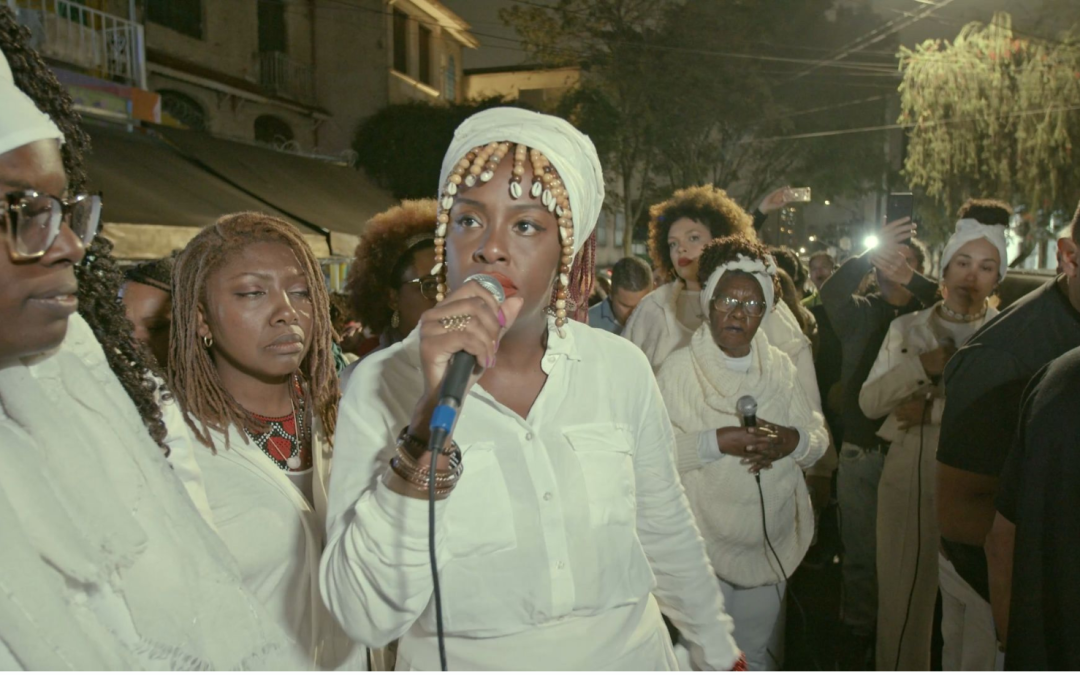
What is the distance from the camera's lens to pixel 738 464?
3.43 metres

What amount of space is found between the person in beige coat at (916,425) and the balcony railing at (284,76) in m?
16.4

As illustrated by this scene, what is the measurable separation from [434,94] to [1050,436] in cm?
2490

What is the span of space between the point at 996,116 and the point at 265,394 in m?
18.4

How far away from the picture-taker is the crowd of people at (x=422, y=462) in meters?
1.20

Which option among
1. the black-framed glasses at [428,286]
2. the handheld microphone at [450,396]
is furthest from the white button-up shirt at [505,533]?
the black-framed glasses at [428,286]

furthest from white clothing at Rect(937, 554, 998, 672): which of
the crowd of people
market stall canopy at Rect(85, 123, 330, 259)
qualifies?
market stall canopy at Rect(85, 123, 330, 259)

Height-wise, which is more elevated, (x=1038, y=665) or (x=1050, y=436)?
(x=1050, y=436)

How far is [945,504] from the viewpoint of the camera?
2.86 metres

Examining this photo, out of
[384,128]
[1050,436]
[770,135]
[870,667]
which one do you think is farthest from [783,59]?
[1050,436]

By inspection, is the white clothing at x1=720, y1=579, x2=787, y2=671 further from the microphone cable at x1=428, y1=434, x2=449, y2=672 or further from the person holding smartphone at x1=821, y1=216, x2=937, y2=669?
the microphone cable at x1=428, y1=434, x2=449, y2=672

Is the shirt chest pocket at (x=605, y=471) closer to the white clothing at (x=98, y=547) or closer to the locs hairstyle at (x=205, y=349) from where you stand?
the white clothing at (x=98, y=547)

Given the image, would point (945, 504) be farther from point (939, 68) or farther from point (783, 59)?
point (783, 59)

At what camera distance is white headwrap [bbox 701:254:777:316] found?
12.1 ft

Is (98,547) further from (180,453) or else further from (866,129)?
(866,129)
